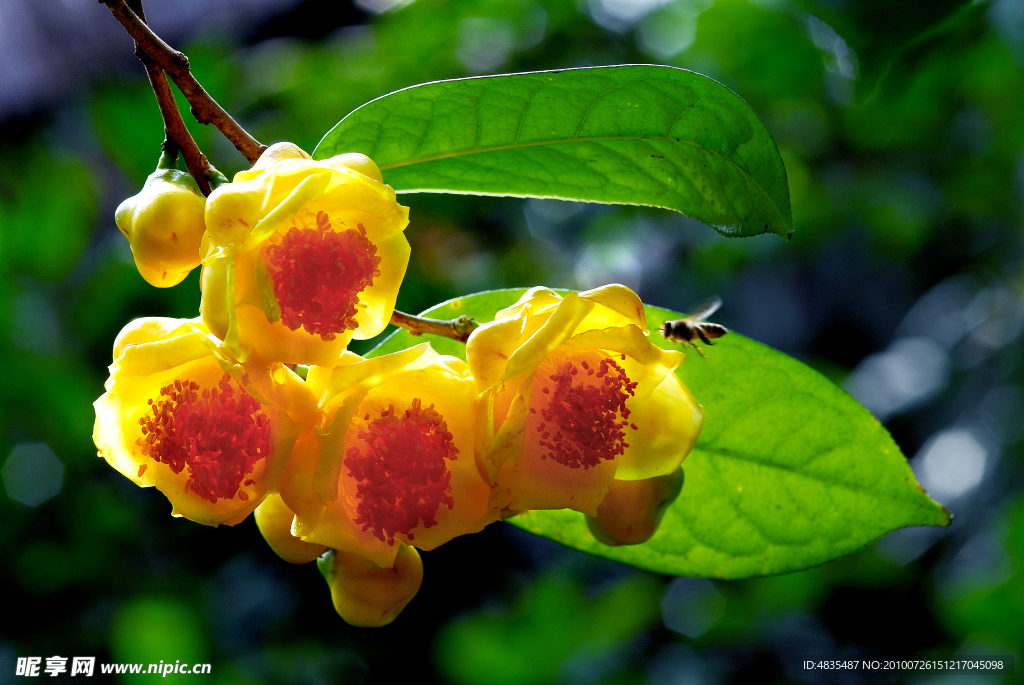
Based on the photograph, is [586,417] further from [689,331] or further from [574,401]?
[689,331]

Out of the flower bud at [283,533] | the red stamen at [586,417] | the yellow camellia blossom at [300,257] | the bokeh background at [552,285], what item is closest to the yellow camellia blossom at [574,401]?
the red stamen at [586,417]

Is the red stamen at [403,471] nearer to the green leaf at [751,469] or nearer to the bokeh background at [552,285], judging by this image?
the green leaf at [751,469]

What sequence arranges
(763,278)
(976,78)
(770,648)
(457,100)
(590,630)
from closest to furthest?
(457,100)
(590,630)
(770,648)
(976,78)
(763,278)

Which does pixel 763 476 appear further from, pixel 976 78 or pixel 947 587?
pixel 976 78

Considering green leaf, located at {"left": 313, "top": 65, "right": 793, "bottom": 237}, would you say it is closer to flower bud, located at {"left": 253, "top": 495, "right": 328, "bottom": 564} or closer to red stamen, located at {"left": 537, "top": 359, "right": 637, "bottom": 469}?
red stamen, located at {"left": 537, "top": 359, "right": 637, "bottom": 469}

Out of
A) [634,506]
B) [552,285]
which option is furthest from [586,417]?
[552,285]

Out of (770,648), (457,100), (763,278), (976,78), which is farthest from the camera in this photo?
(763,278)

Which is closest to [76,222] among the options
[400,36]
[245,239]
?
[400,36]
